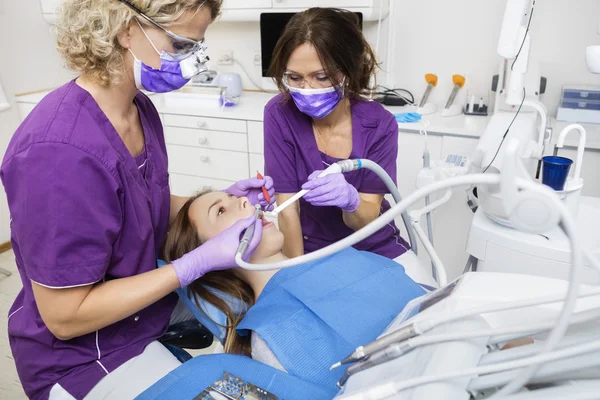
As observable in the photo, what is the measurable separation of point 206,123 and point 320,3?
970 millimetres

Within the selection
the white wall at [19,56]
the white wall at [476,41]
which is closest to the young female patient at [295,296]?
the white wall at [476,41]

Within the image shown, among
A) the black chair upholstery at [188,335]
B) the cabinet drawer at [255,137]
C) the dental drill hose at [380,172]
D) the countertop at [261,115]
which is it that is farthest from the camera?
the cabinet drawer at [255,137]

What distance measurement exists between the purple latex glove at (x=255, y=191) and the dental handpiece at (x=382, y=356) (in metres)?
0.72

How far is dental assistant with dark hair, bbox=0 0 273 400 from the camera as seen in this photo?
909 millimetres

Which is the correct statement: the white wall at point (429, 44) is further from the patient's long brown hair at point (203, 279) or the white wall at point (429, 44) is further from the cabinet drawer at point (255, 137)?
the patient's long brown hair at point (203, 279)

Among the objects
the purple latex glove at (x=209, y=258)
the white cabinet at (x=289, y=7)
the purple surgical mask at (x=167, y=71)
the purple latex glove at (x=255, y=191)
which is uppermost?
the white cabinet at (x=289, y=7)

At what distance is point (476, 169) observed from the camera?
1420mm

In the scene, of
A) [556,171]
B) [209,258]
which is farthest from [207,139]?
[556,171]

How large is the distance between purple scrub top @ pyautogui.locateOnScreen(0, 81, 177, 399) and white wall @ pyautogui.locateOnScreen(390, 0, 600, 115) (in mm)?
1958

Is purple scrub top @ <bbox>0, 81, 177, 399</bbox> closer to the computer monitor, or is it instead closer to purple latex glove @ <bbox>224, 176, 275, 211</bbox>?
purple latex glove @ <bbox>224, 176, 275, 211</bbox>

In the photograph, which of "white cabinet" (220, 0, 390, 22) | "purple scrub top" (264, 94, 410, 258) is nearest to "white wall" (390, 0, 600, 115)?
"white cabinet" (220, 0, 390, 22)

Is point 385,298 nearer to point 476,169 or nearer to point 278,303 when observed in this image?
point 278,303

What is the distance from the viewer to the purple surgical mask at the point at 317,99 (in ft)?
4.67

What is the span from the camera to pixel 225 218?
1329 millimetres
